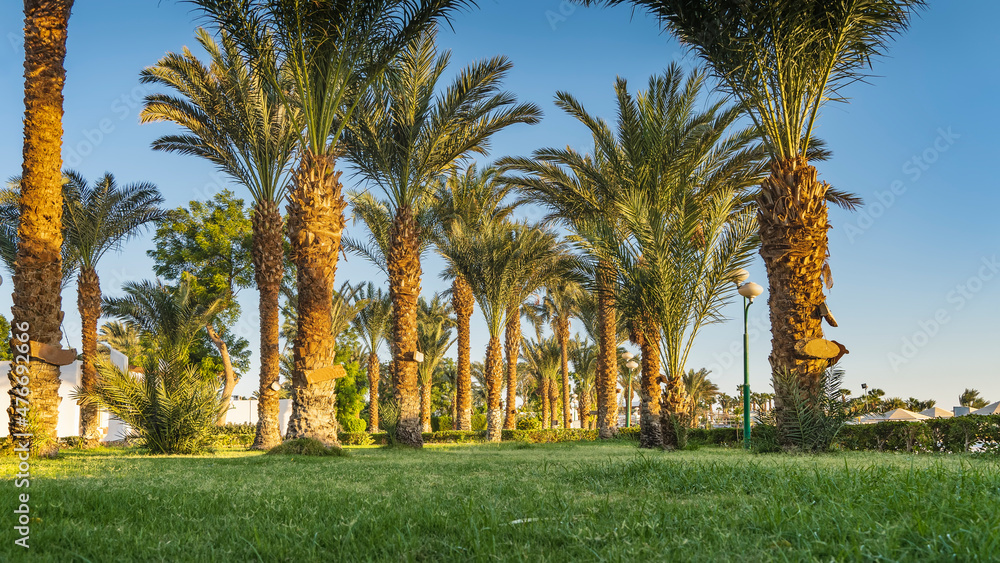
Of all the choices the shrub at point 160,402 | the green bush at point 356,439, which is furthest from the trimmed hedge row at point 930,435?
the green bush at point 356,439

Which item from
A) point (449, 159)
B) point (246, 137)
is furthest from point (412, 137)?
point (246, 137)

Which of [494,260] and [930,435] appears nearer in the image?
[930,435]

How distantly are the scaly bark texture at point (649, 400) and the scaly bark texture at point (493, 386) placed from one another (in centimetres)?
797

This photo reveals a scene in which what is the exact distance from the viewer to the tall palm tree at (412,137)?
16.5m

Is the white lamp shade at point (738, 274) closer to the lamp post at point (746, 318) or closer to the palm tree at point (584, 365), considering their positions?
the lamp post at point (746, 318)

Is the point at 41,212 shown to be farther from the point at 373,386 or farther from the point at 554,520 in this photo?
the point at 373,386

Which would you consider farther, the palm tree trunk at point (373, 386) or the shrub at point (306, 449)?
the palm tree trunk at point (373, 386)

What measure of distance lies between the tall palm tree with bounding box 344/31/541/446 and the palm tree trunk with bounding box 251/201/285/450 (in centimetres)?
295

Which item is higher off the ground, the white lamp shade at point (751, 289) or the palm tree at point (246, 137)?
the palm tree at point (246, 137)

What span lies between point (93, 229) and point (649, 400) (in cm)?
1925

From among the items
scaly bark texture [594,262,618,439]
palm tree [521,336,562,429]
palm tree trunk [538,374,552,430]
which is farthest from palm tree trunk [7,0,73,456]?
palm tree [521,336,562,429]

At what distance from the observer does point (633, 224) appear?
1345cm

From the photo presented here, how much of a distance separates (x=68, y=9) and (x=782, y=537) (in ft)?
45.9

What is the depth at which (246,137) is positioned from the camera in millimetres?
16812
